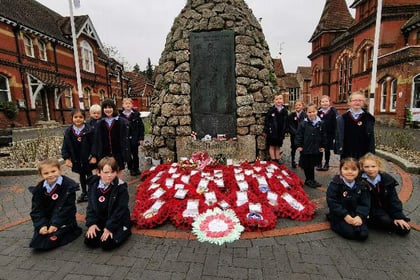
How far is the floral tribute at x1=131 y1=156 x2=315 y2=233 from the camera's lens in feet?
11.7

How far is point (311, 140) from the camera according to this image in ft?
15.9

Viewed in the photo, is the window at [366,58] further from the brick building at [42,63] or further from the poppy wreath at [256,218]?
the brick building at [42,63]

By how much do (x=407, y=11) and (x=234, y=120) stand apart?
19898 mm

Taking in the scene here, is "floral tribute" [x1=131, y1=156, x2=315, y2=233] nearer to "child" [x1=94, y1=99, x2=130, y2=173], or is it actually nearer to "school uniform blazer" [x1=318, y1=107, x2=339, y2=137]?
"child" [x1=94, y1=99, x2=130, y2=173]

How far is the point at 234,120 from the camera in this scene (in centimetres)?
629

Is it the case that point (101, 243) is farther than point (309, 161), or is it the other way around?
point (309, 161)

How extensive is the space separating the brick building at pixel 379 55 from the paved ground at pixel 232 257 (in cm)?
1624

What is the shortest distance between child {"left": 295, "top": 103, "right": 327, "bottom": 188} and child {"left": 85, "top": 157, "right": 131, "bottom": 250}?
11.4ft

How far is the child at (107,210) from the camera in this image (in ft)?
10.0

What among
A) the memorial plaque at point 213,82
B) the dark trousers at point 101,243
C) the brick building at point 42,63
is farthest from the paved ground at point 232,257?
the brick building at point 42,63

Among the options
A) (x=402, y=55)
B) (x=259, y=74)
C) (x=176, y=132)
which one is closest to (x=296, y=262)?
(x=176, y=132)

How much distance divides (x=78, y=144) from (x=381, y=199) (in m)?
4.84

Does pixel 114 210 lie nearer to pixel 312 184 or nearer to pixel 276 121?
pixel 312 184

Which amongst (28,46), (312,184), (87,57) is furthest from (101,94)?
(312,184)
